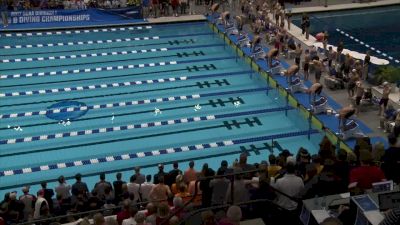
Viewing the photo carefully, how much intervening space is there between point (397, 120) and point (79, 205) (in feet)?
19.6

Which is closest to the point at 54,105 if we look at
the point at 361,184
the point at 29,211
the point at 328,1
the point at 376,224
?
the point at 29,211

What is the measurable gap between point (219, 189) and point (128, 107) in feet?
21.0

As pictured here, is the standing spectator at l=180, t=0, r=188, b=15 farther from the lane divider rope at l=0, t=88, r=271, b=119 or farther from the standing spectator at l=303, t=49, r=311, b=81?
the standing spectator at l=303, t=49, r=311, b=81

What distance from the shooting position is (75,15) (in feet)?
60.2

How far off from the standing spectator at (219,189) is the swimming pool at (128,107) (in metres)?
3.78

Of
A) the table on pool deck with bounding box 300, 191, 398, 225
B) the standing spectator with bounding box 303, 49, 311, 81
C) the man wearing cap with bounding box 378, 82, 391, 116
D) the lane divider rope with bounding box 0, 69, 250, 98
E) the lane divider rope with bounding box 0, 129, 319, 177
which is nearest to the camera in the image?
the table on pool deck with bounding box 300, 191, 398, 225

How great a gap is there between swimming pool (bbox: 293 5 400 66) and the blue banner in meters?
5.46

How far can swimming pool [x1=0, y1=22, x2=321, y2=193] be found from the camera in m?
11.0

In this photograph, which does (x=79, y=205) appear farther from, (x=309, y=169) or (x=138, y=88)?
(x=138, y=88)

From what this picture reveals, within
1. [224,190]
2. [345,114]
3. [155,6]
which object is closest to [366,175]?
[224,190]

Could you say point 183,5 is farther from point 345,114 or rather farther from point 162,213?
point 162,213

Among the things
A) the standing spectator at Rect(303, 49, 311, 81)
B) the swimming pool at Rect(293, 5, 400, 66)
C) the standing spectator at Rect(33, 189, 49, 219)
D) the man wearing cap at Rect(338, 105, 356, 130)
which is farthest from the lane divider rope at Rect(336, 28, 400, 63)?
the standing spectator at Rect(33, 189, 49, 219)

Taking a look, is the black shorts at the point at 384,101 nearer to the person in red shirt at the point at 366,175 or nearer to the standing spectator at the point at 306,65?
the standing spectator at the point at 306,65

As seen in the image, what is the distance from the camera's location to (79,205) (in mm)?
7297
